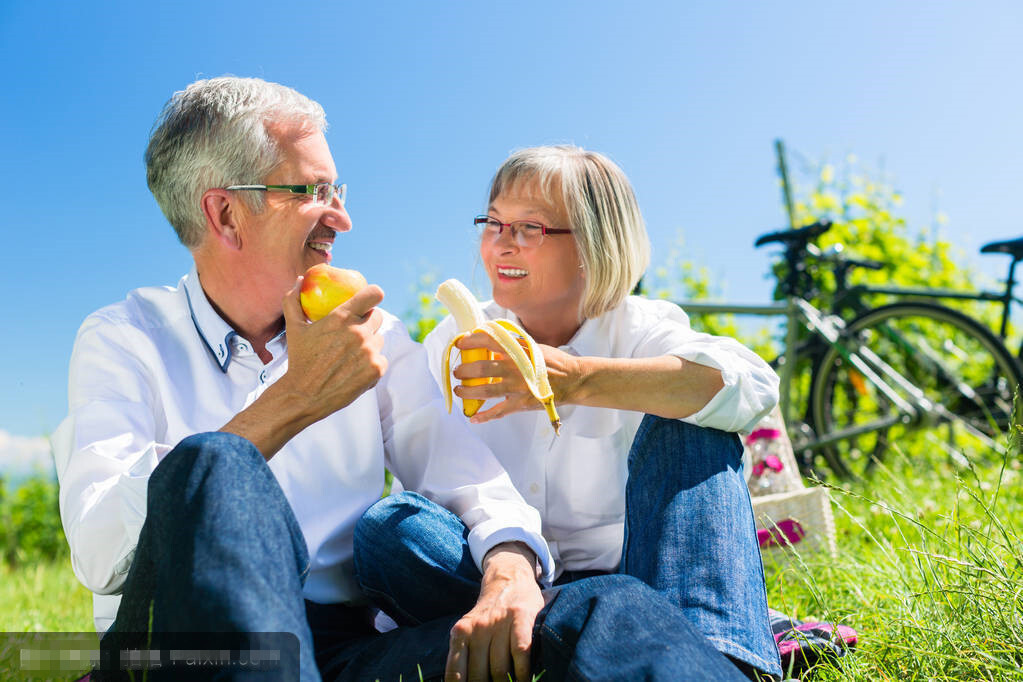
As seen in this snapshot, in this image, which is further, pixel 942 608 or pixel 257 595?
pixel 942 608

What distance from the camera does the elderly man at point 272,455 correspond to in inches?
54.4

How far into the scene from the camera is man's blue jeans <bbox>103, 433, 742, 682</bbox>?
1.28 metres

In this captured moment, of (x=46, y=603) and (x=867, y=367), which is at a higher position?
(x=867, y=367)

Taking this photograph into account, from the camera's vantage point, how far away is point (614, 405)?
6.70 feet

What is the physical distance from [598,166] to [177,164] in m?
1.29

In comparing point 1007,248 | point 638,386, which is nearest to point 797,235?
point 1007,248

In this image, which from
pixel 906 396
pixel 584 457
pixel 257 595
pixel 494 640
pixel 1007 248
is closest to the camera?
pixel 257 595

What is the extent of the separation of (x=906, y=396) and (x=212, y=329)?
16.4ft

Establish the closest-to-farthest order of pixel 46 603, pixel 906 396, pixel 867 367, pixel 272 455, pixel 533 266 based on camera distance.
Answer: pixel 272 455
pixel 533 266
pixel 46 603
pixel 867 367
pixel 906 396

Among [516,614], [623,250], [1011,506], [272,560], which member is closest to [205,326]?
[272,560]

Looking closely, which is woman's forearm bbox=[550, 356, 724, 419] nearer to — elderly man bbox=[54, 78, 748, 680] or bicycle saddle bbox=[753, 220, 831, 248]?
elderly man bbox=[54, 78, 748, 680]

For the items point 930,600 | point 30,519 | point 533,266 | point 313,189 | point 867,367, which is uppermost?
point 313,189

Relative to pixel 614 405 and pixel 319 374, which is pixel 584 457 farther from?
pixel 319 374

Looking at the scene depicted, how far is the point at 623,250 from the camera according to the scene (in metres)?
2.69
